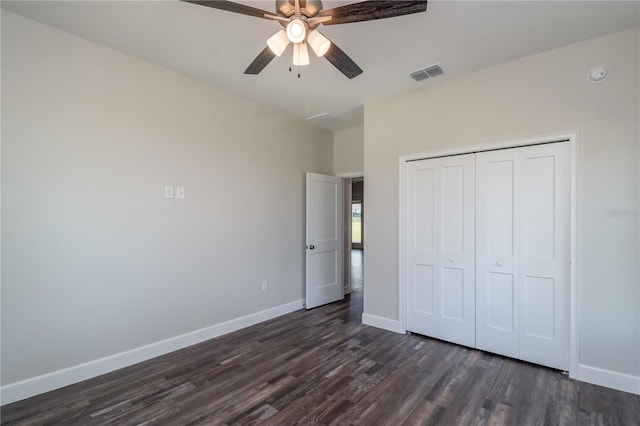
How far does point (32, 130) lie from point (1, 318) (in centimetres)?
144

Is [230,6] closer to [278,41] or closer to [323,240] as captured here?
[278,41]

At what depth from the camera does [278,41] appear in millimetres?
1961

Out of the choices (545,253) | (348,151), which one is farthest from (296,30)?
(348,151)

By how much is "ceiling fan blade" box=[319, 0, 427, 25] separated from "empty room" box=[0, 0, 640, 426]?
0.02 m

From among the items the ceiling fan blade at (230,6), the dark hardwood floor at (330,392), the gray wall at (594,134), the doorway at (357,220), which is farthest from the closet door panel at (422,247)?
the doorway at (357,220)

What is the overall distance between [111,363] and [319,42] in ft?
10.5

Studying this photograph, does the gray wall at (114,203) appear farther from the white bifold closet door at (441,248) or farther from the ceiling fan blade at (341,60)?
the white bifold closet door at (441,248)

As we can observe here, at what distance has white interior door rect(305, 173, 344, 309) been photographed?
4464 millimetres

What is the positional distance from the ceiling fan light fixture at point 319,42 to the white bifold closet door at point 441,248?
1970 millimetres

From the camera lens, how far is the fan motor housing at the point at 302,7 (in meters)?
1.76

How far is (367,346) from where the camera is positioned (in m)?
3.19

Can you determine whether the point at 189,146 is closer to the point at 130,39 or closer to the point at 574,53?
the point at 130,39

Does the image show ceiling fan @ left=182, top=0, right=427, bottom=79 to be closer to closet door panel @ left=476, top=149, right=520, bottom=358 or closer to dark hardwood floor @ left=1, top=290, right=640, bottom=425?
closet door panel @ left=476, top=149, right=520, bottom=358

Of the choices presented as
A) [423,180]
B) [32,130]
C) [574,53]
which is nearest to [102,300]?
[32,130]
